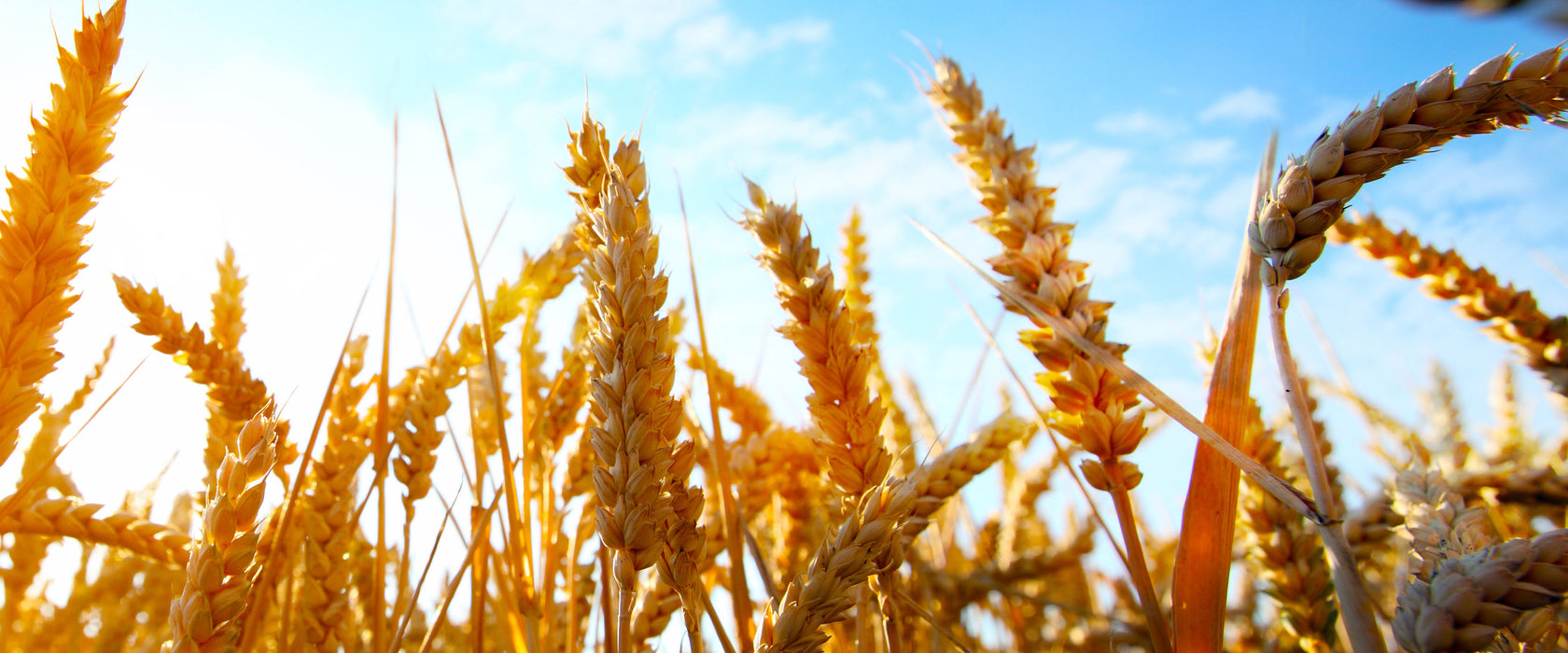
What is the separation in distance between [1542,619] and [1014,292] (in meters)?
0.53

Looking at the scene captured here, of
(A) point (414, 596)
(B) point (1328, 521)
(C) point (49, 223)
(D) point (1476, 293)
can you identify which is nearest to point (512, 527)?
(A) point (414, 596)

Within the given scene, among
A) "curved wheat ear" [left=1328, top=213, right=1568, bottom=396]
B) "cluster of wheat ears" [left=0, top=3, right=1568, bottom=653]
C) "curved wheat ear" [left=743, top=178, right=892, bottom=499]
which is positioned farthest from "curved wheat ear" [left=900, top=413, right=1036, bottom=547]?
"curved wheat ear" [left=1328, top=213, right=1568, bottom=396]

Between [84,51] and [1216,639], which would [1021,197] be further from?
[84,51]

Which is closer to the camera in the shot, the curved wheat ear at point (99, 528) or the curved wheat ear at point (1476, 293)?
the curved wheat ear at point (99, 528)

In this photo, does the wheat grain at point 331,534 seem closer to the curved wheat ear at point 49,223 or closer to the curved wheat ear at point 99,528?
the curved wheat ear at point 99,528

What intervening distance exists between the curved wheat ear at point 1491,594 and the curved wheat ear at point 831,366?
0.46 m

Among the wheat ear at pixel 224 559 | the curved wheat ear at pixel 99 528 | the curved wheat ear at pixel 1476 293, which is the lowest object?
the wheat ear at pixel 224 559

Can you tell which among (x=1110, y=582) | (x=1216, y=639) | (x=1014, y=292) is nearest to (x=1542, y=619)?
(x=1216, y=639)

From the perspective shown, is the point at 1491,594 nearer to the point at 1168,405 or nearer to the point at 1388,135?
the point at 1168,405

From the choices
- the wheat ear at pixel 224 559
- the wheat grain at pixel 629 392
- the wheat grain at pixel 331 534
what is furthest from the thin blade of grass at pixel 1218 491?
the wheat grain at pixel 331 534

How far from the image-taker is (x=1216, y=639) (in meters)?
0.71

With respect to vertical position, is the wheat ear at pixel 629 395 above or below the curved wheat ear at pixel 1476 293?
below

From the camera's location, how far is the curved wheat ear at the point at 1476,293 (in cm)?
133

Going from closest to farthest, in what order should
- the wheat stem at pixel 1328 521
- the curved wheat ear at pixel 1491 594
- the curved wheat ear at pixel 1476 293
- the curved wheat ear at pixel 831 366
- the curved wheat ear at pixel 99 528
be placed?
the curved wheat ear at pixel 1491 594 < the wheat stem at pixel 1328 521 < the curved wheat ear at pixel 831 366 < the curved wheat ear at pixel 99 528 < the curved wheat ear at pixel 1476 293
